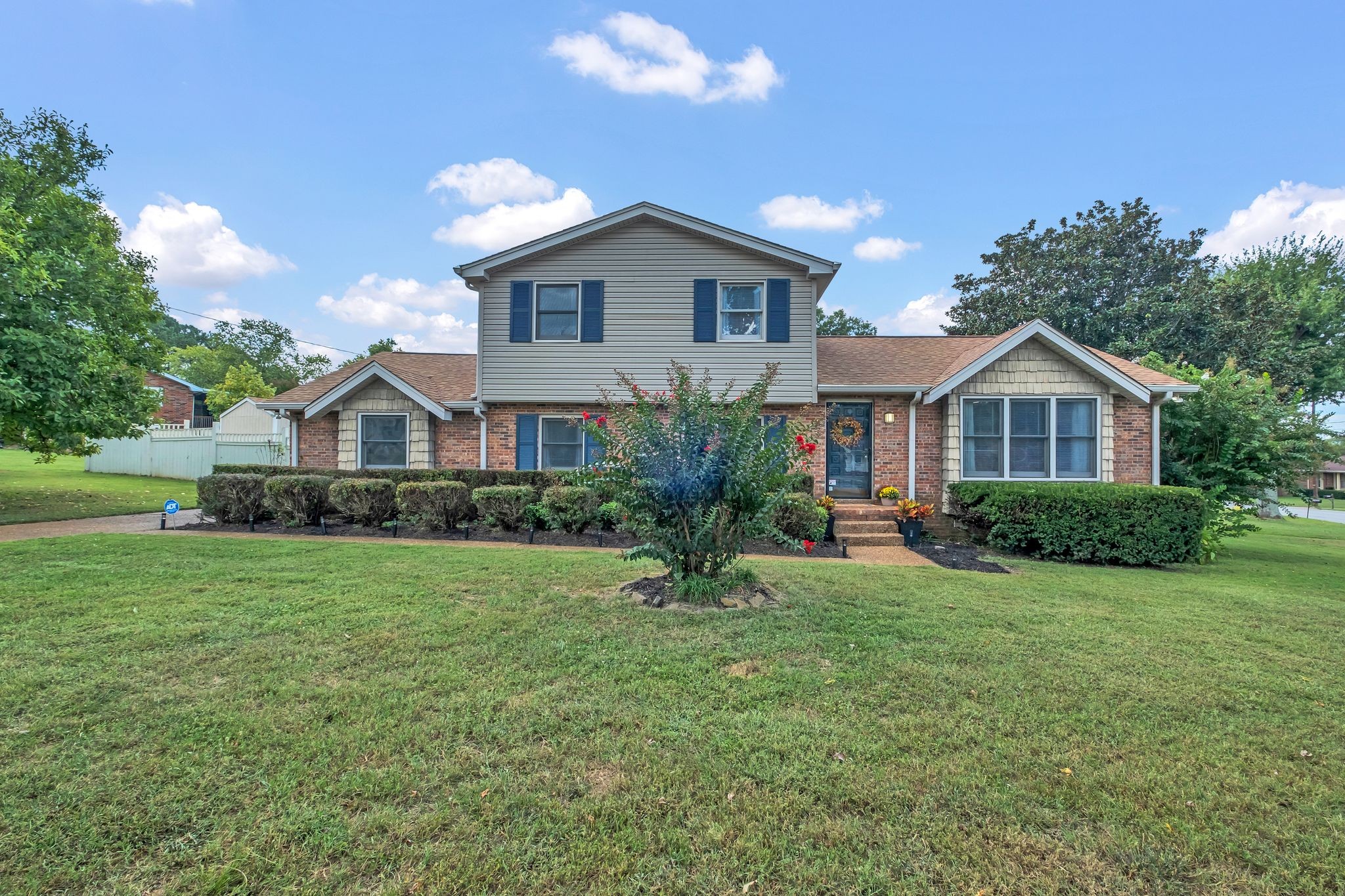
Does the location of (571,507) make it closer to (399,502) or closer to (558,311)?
(399,502)

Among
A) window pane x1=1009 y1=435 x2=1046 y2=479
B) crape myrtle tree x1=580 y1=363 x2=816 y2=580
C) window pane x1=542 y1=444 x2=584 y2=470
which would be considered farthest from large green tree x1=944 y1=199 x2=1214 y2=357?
crape myrtle tree x1=580 y1=363 x2=816 y2=580

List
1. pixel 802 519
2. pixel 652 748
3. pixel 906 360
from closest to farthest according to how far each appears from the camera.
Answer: pixel 652 748 < pixel 802 519 < pixel 906 360

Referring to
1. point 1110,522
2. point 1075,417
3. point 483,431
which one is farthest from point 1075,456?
point 483,431

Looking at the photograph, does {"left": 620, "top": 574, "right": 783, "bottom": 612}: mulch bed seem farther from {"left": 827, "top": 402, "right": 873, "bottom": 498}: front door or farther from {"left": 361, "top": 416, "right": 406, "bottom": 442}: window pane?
{"left": 361, "top": 416, "right": 406, "bottom": 442}: window pane

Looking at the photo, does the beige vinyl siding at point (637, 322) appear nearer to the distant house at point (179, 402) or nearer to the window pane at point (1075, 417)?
the window pane at point (1075, 417)

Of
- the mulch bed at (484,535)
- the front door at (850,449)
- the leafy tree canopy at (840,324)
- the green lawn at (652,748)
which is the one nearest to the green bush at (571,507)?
the mulch bed at (484,535)

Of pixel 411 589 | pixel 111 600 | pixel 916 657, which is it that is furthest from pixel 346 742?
pixel 111 600

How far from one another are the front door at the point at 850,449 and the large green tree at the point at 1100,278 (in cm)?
1606

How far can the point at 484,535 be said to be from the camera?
971cm

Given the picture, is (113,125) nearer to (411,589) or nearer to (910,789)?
(411,589)

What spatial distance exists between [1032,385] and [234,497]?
15049 mm

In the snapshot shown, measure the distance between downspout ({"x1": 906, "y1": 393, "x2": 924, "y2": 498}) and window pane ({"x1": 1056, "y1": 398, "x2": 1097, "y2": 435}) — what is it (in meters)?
2.57

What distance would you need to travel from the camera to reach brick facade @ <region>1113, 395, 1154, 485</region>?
10828 millimetres

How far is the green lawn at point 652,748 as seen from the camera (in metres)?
1.98
